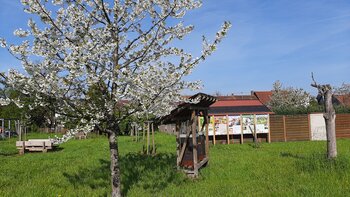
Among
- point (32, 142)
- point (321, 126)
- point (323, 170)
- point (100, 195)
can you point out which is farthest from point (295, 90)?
point (100, 195)

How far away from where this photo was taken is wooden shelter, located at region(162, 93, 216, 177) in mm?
9648

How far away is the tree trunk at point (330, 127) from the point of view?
32.5 ft

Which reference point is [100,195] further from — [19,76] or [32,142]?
[32,142]

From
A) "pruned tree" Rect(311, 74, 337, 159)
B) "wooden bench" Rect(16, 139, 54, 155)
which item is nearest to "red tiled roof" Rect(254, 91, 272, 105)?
"wooden bench" Rect(16, 139, 54, 155)

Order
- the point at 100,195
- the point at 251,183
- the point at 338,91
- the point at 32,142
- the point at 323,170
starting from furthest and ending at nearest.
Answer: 1. the point at 338,91
2. the point at 32,142
3. the point at 323,170
4. the point at 251,183
5. the point at 100,195

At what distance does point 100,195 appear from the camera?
7.52 metres

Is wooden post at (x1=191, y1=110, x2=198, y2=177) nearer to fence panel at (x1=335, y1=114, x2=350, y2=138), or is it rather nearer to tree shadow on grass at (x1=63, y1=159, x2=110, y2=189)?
tree shadow on grass at (x1=63, y1=159, x2=110, y2=189)

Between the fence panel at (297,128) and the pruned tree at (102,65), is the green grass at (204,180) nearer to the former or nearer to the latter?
the pruned tree at (102,65)

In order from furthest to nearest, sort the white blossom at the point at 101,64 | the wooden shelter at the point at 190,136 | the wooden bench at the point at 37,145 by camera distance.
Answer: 1. the wooden bench at the point at 37,145
2. the wooden shelter at the point at 190,136
3. the white blossom at the point at 101,64

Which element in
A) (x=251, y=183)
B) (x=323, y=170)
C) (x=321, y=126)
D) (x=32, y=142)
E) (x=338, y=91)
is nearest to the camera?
(x=251, y=183)

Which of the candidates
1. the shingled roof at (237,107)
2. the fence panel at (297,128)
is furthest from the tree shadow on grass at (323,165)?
the shingled roof at (237,107)

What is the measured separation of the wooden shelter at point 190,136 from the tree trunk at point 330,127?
353 cm

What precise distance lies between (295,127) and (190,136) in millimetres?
15533

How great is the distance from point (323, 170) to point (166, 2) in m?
5.90
